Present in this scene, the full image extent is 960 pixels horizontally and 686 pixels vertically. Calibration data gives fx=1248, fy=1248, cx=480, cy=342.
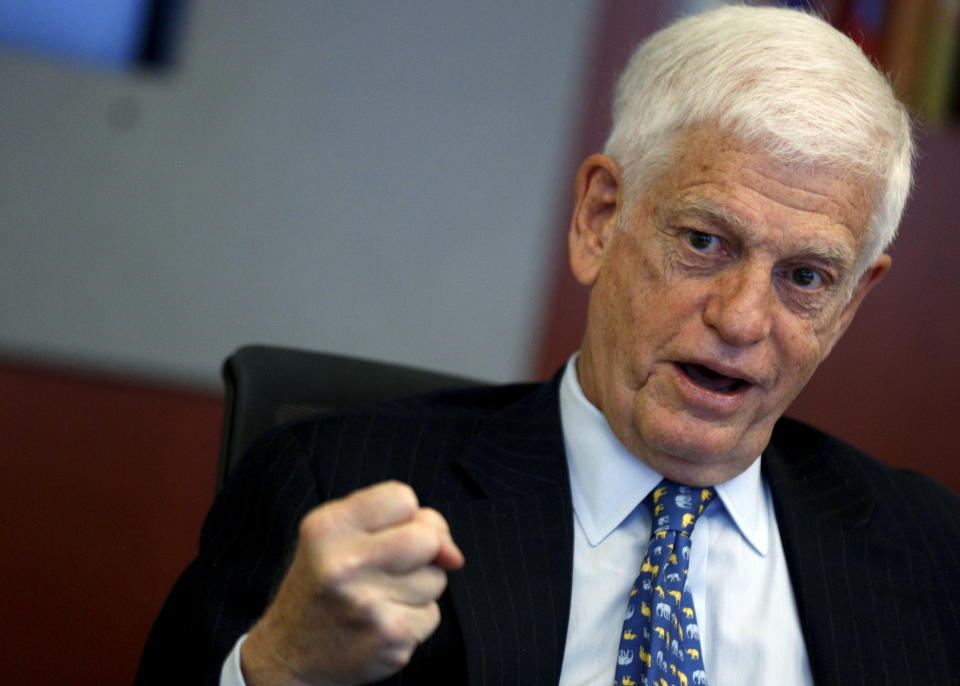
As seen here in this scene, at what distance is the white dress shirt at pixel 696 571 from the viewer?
1314 millimetres

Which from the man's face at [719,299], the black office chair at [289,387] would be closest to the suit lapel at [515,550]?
the man's face at [719,299]

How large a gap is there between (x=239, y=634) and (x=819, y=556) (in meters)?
0.67

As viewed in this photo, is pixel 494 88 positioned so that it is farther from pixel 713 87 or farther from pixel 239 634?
pixel 239 634

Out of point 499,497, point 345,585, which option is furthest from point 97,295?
point 345,585

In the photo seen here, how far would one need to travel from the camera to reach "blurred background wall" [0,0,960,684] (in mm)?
2334

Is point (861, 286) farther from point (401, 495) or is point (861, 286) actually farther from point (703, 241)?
point (401, 495)

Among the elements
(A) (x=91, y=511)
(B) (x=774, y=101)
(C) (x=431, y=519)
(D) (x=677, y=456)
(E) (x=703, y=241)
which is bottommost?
(A) (x=91, y=511)

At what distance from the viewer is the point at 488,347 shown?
2584mm

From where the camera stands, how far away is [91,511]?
7.74 ft

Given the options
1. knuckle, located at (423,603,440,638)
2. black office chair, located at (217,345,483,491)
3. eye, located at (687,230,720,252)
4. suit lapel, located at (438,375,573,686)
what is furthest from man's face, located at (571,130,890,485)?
knuckle, located at (423,603,440,638)

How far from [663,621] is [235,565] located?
0.44 meters

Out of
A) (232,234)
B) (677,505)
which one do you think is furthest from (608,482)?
(232,234)

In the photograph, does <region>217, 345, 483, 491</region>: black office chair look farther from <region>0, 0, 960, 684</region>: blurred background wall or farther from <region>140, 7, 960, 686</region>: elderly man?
<region>0, 0, 960, 684</region>: blurred background wall

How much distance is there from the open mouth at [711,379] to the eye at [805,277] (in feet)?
0.43
